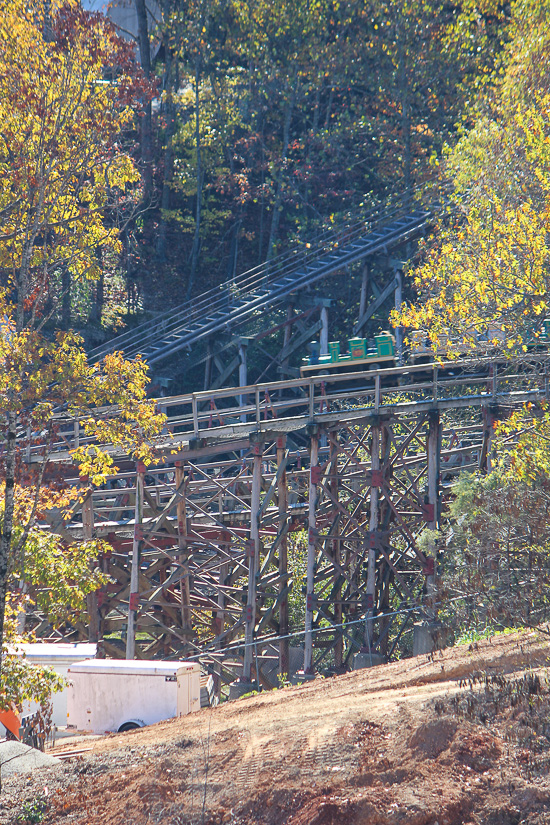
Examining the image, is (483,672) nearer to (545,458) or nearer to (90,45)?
(545,458)

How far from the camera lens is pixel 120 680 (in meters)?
14.0

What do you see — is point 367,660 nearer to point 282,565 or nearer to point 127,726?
point 282,565

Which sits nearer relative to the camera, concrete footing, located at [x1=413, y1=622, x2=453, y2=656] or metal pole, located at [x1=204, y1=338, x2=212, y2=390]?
concrete footing, located at [x1=413, y1=622, x2=453, y2=656]

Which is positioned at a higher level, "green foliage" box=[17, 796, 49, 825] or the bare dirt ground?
the bare dirt ground

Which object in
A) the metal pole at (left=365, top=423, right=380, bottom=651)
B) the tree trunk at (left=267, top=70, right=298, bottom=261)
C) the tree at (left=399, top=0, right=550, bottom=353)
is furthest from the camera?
the tree trunk at (left=267, top=70, right=298, bottom=261)

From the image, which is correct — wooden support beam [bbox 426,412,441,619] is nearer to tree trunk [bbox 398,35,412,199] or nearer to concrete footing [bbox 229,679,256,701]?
concrete footing [bbox 229,679,256,701]

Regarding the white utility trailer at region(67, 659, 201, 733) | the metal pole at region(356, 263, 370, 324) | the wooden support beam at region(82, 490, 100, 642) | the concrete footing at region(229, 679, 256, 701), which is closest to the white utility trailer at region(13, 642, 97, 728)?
the white utility trailer at region(67, 659, 201, 733)

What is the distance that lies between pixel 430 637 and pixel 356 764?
6653mm

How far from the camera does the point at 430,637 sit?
1470 cm

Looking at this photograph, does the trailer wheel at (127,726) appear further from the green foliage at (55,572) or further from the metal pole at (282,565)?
the green foliage at (55,572)

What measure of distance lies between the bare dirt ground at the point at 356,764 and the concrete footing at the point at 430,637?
3.80 meters

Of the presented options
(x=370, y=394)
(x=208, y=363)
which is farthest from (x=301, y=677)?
(x=208, y=363)

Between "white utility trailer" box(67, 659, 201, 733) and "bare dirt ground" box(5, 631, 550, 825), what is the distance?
3144 millimetres

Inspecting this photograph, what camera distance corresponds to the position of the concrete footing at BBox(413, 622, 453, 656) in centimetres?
1438
